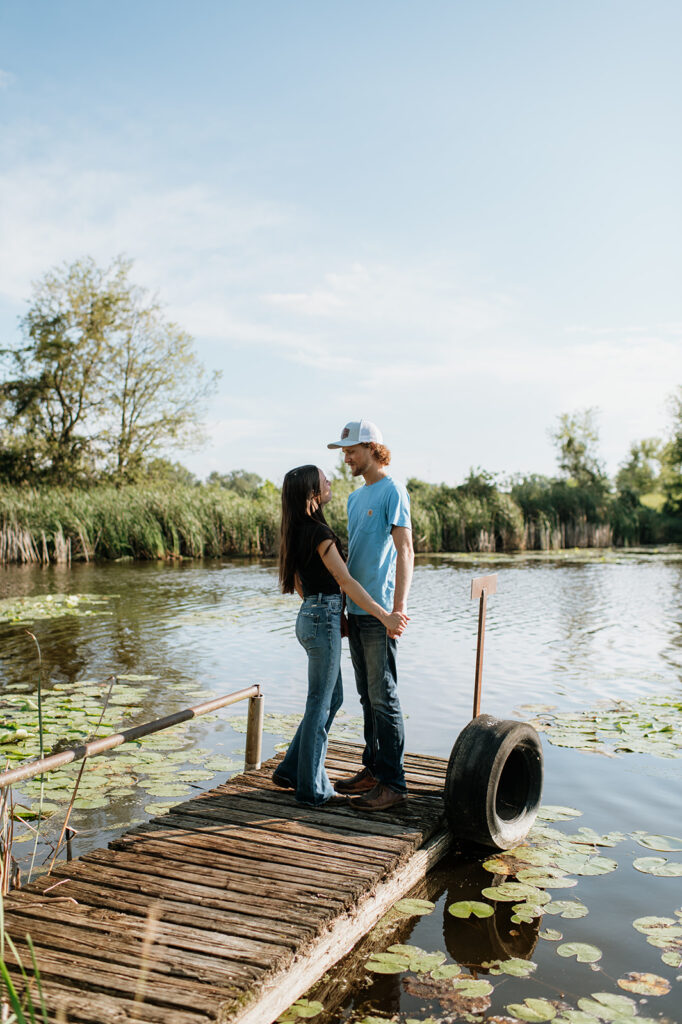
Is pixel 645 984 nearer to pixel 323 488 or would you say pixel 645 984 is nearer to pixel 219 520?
pixel 323 488

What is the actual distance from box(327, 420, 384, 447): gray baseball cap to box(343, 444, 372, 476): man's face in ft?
0.10

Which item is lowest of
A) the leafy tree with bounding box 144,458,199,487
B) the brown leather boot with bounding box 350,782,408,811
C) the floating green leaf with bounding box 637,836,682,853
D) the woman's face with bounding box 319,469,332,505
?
the floating green leaf with bounding box 637,836,682,853

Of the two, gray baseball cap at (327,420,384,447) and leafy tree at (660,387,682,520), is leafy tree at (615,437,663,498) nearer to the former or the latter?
leafy tree at (660,387,682,520)

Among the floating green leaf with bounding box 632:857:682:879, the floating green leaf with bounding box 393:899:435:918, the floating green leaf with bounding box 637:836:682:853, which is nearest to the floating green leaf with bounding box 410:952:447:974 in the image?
the floating green leaf with bounding box 393:899:435:918

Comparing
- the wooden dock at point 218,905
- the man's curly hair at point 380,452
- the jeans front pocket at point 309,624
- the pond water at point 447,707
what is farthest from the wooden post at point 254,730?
the man's curly hair at point 380,452

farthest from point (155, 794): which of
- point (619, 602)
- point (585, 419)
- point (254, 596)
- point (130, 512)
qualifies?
point (585, 419)

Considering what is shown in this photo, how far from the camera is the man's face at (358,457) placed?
4129mm

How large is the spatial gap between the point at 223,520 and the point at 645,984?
24.1 m

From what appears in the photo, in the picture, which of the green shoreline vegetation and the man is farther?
the green shoreline vegetation

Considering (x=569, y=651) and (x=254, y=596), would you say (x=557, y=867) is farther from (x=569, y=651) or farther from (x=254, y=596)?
(x=254, y=596)

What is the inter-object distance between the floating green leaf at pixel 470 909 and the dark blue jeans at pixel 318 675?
91 cm

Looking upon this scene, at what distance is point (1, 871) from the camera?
10.8 feet

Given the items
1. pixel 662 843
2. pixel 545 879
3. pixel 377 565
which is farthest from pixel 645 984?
pixel 377 565

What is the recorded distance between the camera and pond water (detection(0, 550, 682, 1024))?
3.57 metres
